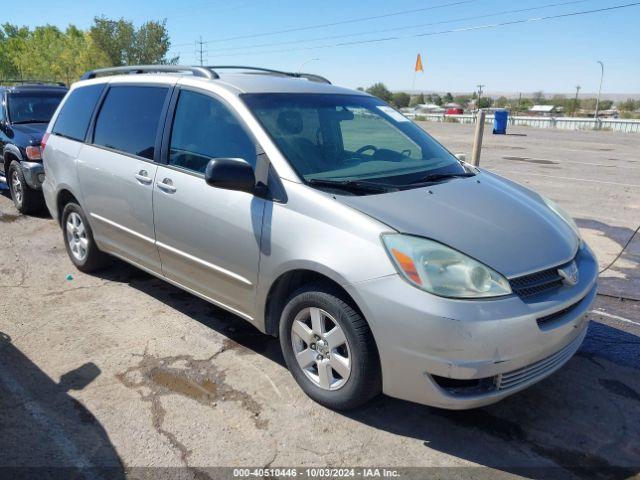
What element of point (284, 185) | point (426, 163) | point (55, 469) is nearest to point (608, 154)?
point (426, 163)

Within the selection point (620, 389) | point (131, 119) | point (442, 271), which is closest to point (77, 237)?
point (131, 119)

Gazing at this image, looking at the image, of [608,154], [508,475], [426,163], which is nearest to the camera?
→ [508,475]

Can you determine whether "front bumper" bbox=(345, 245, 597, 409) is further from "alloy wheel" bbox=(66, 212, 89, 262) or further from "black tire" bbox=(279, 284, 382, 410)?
"alloy wheel" bbox=(66, 212, 89, 262)

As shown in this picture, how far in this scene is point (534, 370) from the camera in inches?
110

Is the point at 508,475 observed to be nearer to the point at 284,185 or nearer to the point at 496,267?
the point at 496,267

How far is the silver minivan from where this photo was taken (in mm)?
2652

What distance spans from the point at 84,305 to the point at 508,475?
3.59 metres

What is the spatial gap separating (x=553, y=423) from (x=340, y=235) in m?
1.61

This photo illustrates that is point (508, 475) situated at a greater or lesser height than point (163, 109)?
lesser

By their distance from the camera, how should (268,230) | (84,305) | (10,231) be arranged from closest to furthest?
1. (268,230)
2. (84,305)
3. (10,231)

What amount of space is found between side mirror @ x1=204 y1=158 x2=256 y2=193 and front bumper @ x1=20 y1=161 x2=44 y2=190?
5027mm

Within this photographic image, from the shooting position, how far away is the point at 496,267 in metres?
2.71

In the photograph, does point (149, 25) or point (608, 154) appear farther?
point (149, 25)

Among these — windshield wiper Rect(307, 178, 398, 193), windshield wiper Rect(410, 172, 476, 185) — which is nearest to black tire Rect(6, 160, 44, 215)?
windshield wiper Rect(307, 178, 398, 193)
